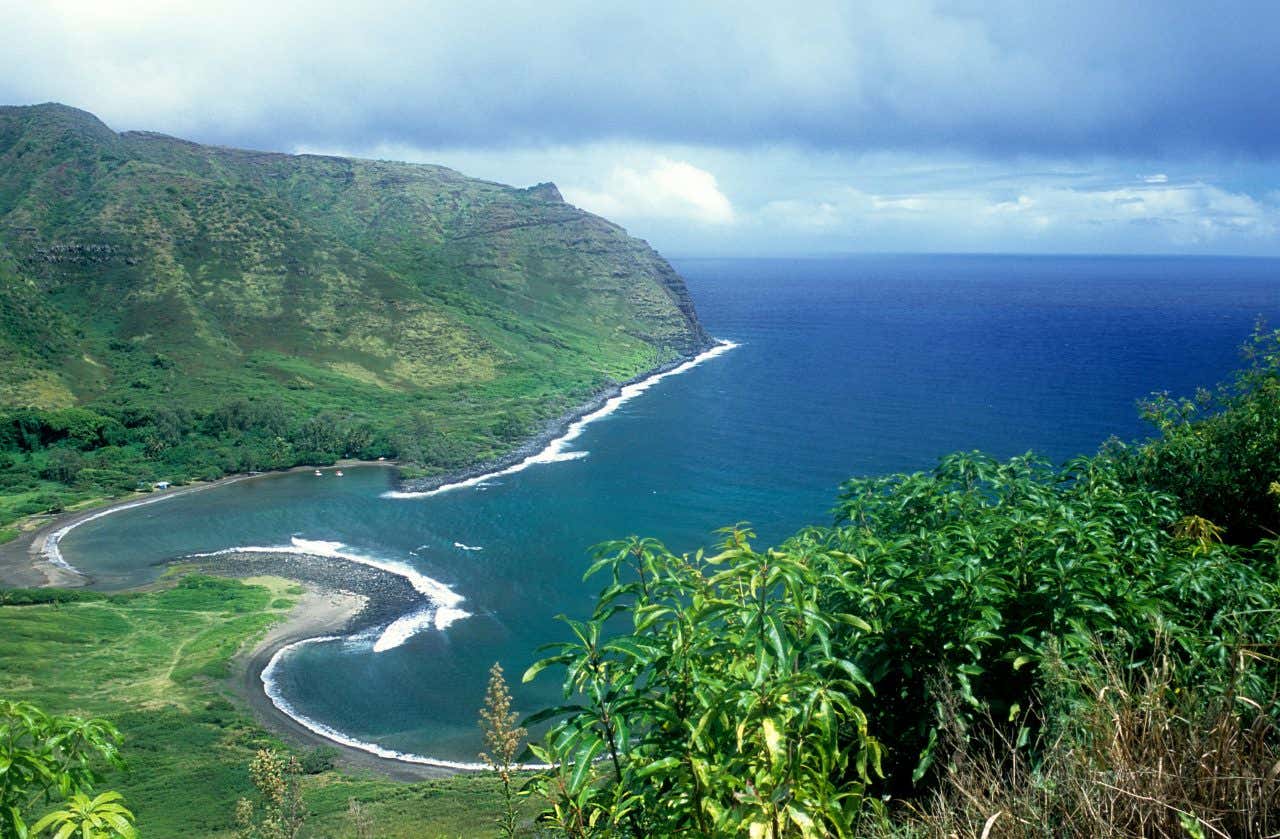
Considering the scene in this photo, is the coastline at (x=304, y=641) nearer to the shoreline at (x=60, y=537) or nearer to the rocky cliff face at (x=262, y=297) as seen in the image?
the shoreline at (x=60, y=537)

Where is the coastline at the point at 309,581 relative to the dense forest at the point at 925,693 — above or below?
below

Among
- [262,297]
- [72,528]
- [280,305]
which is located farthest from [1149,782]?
[262,297]

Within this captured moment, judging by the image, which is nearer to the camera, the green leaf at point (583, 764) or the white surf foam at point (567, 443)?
the green leaf at point (583, 764)

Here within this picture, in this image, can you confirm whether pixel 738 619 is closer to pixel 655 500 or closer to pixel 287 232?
pixel 655 500

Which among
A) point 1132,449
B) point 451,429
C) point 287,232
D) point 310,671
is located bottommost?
point 310,671

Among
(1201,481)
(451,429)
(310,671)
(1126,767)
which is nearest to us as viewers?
(1126,767)

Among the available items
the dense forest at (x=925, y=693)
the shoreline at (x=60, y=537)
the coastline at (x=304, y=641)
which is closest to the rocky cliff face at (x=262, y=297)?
the shoreline at (x=60, y=537)

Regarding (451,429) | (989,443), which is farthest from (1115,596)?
Answer: (451,429)

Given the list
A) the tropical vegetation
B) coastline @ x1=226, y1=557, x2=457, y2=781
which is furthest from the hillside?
the tropical vegetation
